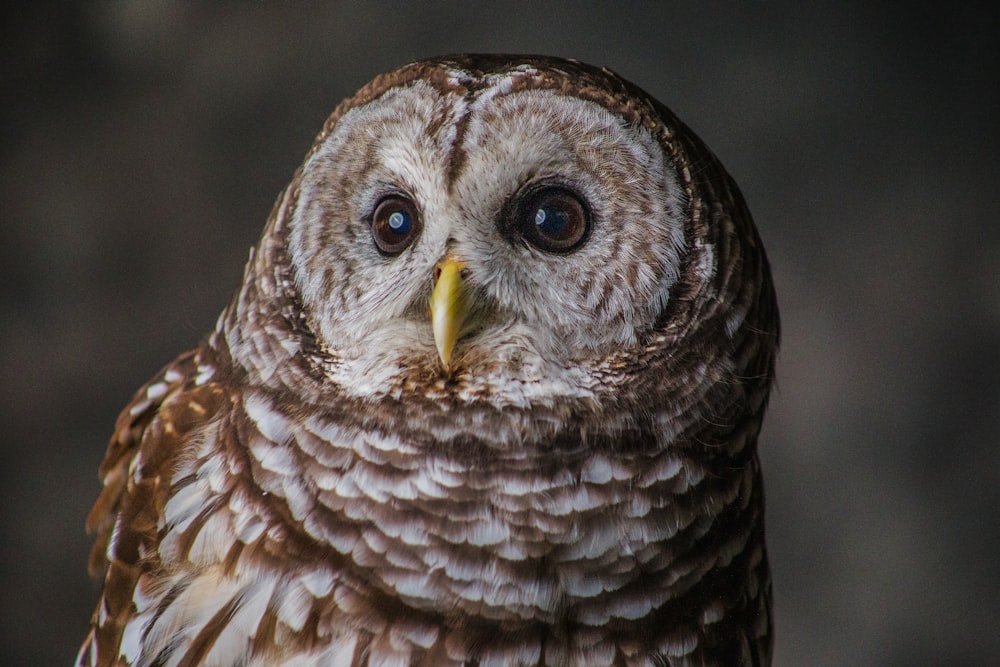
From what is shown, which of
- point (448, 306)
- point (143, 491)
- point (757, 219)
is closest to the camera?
point (448, 306)

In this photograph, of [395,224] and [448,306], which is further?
[395,224]

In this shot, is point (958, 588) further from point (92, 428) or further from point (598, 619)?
point (92, 428)

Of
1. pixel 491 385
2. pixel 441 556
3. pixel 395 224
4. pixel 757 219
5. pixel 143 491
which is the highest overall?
pixel 757 219

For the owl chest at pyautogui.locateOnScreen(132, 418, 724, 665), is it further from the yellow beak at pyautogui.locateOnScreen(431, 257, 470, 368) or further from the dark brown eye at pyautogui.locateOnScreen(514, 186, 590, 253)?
the dark brown eye at pyautogui.locateOnScreen(514, 186, 590, 253)

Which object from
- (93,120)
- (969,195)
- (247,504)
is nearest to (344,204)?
(247,504)

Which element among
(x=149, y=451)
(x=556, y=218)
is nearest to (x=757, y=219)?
(x=556, y=218)

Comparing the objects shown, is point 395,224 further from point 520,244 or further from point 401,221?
point 520,244

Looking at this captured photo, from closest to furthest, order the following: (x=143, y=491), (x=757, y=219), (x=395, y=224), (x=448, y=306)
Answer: (x=448, y=306) → (x=395, y=224) → (x=143, y=491) → (x=757, y=219)
